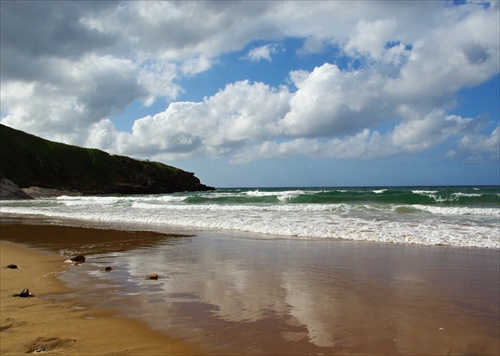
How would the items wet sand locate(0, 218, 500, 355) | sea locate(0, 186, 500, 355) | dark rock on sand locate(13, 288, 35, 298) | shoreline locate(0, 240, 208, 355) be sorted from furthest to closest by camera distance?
dark rock on sand locate(13, 288, 35, 298) → sea locate(0, 186, 500, 355) → wet sand locate(0, 218, 500, 355) → shoreline locate(0, 240, 208, 355)

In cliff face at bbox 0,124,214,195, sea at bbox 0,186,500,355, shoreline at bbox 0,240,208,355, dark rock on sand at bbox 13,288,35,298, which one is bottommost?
sea at bbox 0,186,500,355

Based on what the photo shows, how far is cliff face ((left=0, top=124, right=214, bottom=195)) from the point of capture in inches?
2441

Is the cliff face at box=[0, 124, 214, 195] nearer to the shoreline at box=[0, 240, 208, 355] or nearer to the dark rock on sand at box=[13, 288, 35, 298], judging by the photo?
the dark rock on sand at box=[13, 288, 35, 298]

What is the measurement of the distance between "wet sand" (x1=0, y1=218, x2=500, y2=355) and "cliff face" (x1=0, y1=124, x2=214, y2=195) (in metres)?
60.2

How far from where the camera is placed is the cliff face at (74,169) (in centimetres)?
6200

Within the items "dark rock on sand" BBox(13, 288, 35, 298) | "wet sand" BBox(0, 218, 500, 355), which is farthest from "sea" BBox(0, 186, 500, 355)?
"dark rock on sand" BBox(13, 288, 35, 298)

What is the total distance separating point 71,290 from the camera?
5.69 metres

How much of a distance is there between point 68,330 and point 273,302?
7.89 ft

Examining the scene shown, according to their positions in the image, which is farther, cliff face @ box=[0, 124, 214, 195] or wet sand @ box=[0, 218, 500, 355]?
cliff face @ box=[0, 124, 214, 195]

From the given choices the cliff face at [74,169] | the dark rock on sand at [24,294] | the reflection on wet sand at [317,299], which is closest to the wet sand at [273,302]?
the reflection on wet sand at [317,299]

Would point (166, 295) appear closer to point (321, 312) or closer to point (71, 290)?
point (71, 290)

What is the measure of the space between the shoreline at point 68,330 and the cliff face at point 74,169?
200ft

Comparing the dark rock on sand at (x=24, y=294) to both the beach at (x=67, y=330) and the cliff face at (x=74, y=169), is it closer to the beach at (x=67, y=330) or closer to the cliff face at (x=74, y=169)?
the beach at (x=67, y=330)

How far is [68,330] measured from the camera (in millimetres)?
3992
